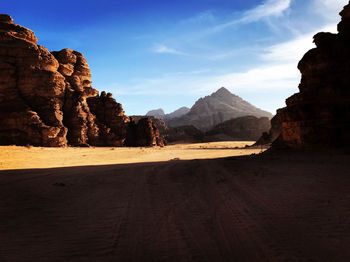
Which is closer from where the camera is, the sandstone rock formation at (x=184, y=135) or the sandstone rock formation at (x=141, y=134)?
the sandstone rock formation at (x=141, y=134)

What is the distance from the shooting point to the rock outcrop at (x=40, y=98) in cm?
3028

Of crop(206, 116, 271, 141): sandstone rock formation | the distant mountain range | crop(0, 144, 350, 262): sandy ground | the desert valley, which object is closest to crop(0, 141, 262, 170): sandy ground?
the desert valley

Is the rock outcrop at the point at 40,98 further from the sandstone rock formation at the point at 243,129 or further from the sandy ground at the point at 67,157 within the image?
the sandstone rock formation at the point at 243,129

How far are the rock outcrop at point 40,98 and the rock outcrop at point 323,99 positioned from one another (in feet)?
79.2

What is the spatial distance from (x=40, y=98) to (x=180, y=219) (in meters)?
31.7

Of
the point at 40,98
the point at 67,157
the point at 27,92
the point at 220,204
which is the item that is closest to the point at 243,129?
the point at 40,98

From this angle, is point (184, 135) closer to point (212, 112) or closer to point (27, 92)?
point (27, 92)

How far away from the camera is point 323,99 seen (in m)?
15.6

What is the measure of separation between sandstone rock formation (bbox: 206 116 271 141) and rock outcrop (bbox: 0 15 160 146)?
44.4 meters

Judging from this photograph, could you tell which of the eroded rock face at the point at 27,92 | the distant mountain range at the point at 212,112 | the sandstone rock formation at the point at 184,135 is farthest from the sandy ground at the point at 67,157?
the distant mountain range at the point at 212,112

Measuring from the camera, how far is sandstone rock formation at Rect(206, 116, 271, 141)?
79.4 m

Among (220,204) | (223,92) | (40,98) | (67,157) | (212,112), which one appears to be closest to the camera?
(220,204)

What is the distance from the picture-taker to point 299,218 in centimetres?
544

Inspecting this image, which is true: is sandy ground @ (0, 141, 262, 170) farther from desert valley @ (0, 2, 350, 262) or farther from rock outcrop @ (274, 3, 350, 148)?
rock outcrop @ (274, 3, 350, 148)
